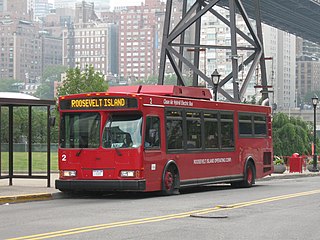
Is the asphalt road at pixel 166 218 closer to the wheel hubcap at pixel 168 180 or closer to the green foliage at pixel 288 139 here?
the wheel hubcap at pixel 168 180

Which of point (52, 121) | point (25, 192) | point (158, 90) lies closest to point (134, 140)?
point (158, 90)

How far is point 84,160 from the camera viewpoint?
22016mm

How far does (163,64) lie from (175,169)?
2132 cm

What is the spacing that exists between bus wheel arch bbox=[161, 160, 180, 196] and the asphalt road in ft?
2.21

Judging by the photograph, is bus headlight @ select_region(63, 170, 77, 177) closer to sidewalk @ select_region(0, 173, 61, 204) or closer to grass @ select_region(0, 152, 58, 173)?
sidewalk @ select_region(0, 173, 61, 204)

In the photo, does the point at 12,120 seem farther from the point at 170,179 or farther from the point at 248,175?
the point at 248,175

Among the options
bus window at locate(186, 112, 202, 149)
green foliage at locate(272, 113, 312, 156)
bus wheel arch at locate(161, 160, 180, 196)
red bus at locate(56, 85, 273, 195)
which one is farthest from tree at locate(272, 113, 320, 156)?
bus wheel arch at locate(161, 160, 180, 196)

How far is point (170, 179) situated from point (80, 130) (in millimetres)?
2785

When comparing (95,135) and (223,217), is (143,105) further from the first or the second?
(223,217)

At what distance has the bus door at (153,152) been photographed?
71.6 feet

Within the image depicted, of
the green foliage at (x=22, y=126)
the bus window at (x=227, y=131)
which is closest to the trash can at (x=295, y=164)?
the green foliage at (x=22, y=126)

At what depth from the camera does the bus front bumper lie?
2142 centimetres

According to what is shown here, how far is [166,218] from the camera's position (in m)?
15.9

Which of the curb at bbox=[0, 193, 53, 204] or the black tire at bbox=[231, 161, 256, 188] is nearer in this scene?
the curb at bbox=[0, 193, 53, 204]
